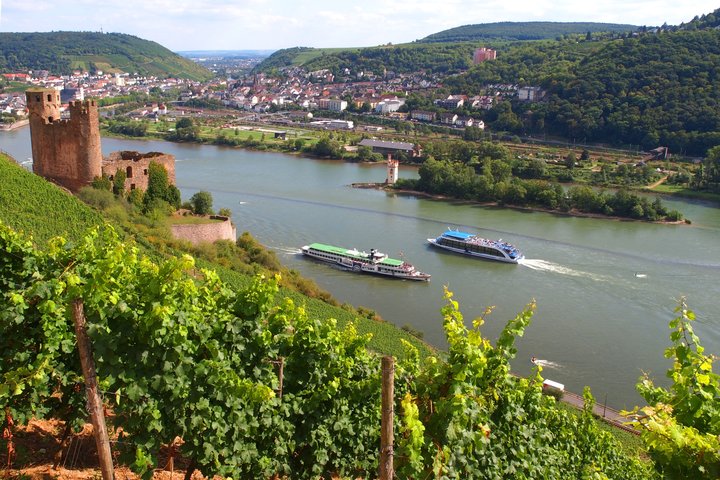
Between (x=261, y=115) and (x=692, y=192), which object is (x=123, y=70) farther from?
(x=692, y=192)

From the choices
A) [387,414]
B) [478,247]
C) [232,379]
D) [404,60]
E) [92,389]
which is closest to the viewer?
[387,414]

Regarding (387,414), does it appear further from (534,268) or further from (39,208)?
(534,268)

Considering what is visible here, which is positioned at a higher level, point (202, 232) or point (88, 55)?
point (88, 55)

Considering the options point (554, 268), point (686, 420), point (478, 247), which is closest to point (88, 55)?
point (478, 247)

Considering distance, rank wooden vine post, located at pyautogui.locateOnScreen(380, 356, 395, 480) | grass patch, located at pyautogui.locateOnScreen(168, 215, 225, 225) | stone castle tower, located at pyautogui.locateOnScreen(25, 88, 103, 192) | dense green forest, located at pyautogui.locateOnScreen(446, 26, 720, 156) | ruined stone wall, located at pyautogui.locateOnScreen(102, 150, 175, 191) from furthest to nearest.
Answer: dense green forest, located at pyautogui.locateOnScreen(446, 26, 720, 156) → grass patch, located at pyautogui.locateOnScreen(168, 215, 225, 225) → ruined stone wall, located at pyautogui.locateOnScreen(102, 150, 175, 191) → stone castle tower, located at pyautogui.locateOnScreen(25, 88, 103, 192) → wooden vine post, located at pyautogui.locateOnScreen(380, 356, 395, 480)

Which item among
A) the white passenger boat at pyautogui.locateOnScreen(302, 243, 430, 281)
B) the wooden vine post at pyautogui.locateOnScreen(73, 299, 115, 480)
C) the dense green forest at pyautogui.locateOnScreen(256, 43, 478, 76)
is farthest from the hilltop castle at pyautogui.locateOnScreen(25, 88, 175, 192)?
the dense green forest at pyautogui.locateOnScreen(256, 43, 478, 76)

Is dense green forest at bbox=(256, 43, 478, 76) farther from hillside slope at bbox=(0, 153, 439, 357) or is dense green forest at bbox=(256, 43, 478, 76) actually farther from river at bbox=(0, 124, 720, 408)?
hillside slope at bbox=(0, 153, 439, 357)

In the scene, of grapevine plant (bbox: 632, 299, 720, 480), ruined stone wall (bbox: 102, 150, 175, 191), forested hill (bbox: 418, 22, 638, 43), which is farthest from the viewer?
forested hill (bbox: 418, 22, 638, 43)
